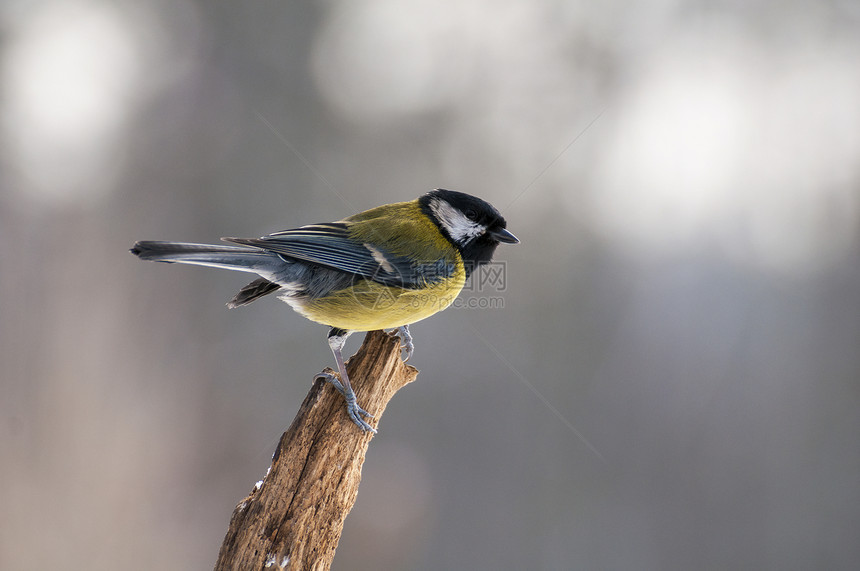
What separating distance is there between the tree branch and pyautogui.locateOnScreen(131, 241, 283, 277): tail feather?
0.56 meters

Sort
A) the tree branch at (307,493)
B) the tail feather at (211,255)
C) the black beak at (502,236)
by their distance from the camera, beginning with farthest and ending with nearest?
the black beak at (502,236), the tree branch at (307,493), the tail feather at (211,255)

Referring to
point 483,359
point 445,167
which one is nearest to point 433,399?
point 483,359

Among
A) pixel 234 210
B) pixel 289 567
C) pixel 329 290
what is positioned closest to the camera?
pixel 289 567

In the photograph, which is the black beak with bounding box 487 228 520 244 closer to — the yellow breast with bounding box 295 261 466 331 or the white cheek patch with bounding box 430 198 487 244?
the white cheek patch with bounding box 430 198 487 244

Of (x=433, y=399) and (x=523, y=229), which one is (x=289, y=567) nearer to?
(x=433, y=399)

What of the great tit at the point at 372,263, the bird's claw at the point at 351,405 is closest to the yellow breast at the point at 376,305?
the great tit at the point at 372,263

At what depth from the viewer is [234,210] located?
182 inches

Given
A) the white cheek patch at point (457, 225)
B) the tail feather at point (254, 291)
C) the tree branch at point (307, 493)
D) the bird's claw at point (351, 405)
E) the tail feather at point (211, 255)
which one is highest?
the tail feather at point (254, 291)

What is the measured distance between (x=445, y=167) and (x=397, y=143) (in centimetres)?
42

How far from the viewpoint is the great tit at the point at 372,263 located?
8.04 feet

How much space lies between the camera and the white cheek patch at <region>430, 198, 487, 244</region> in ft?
8.84

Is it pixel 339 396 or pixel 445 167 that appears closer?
pixel 339 396

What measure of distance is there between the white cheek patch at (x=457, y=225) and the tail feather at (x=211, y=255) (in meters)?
0.76

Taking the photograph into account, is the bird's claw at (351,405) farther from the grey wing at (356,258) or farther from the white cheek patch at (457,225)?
the white cheek patch at (457,225)
